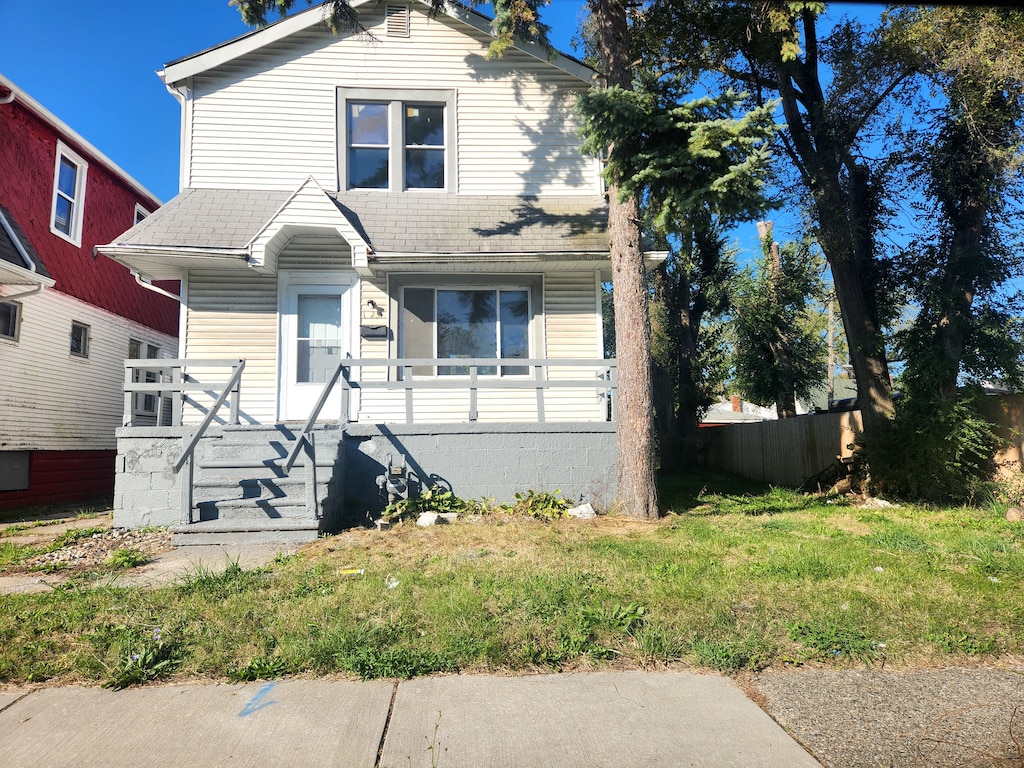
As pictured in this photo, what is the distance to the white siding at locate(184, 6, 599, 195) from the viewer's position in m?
10.8

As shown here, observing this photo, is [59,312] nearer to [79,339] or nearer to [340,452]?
[79,339]

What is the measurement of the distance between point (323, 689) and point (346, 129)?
9.96 m

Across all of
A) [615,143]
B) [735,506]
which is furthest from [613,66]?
[735,506]

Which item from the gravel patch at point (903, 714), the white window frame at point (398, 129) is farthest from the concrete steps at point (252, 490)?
the gravel patch at point (903, 714)

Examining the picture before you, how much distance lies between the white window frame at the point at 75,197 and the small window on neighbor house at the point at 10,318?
201 centimetres

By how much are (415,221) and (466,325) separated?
6.11 ft

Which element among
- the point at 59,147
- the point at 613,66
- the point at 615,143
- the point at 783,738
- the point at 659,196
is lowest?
the point at 783,738

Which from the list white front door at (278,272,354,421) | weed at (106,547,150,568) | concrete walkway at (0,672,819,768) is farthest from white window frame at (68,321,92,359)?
concrete walkway at (0,672,819,768)

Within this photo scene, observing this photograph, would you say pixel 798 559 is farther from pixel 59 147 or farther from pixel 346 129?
pixel 59 147

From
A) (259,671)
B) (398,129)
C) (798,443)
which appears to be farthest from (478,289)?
(798,443)

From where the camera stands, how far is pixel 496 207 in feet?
35.9

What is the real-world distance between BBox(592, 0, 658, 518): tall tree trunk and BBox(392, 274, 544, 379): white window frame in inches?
90.3

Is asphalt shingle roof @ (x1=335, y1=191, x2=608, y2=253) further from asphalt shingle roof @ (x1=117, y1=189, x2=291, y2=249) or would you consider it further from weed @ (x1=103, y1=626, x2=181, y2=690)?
weed @ (x1=103, y1=626, x2=181, y2=690)

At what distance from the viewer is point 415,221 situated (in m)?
10.5
